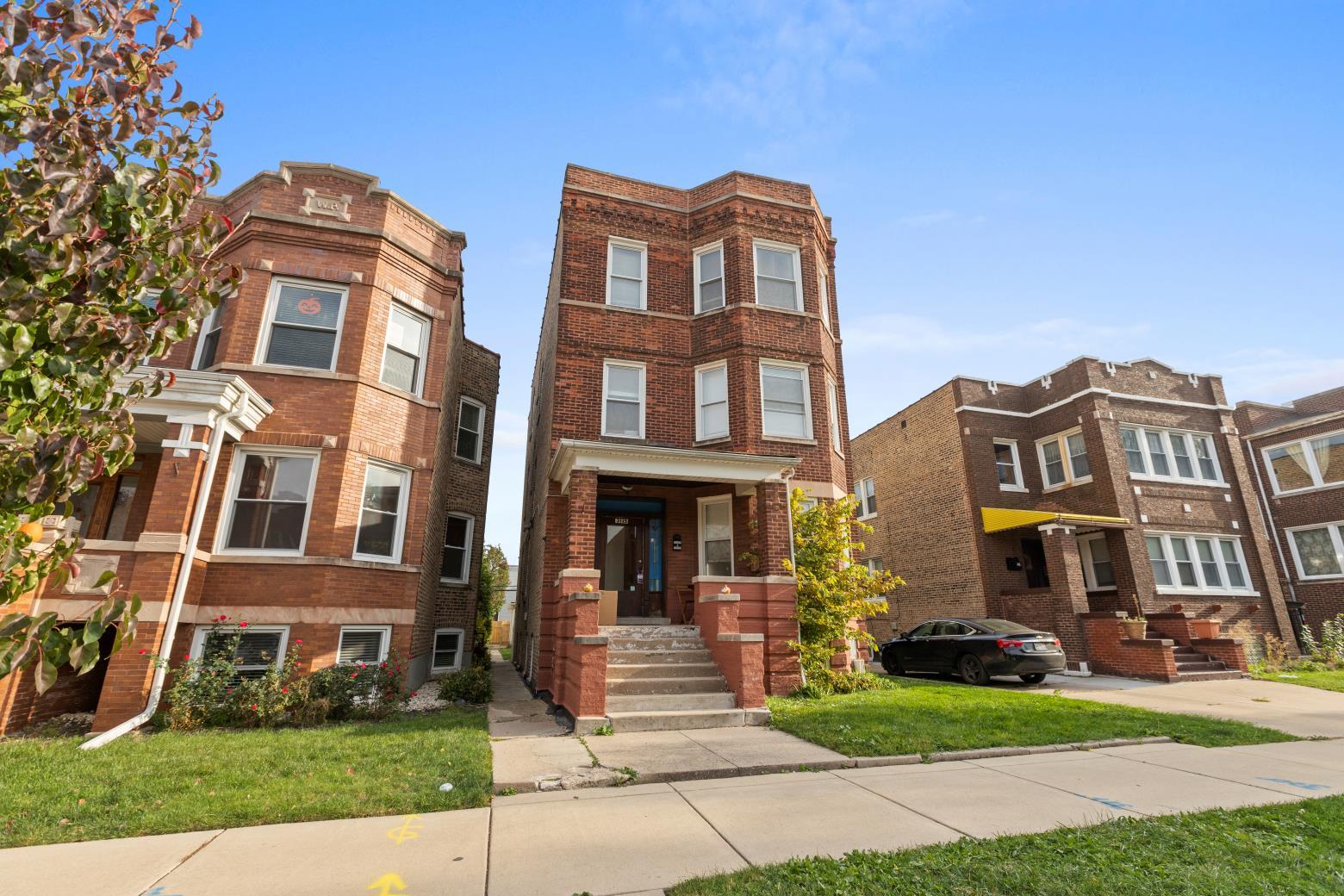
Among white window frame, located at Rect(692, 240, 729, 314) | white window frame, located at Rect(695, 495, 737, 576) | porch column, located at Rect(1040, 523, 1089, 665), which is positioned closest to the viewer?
white window frame, located at Rect(695, 495, 737, 576)

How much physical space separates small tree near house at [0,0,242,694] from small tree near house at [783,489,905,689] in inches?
401

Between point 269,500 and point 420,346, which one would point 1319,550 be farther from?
point 269,500

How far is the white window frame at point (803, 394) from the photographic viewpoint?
14.1 metres

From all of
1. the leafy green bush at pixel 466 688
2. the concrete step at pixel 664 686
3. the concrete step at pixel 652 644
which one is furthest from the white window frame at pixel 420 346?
the concrete step at pixel 664 686

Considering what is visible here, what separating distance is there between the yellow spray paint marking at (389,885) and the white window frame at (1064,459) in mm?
21641

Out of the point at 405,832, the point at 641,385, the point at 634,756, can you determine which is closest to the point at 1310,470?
the point at 641,385

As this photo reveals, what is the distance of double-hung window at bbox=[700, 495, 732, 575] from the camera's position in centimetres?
1333

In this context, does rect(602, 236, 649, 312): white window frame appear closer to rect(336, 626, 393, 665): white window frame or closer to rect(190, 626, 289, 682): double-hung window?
rect(336, 626, 393, 665): white window frame

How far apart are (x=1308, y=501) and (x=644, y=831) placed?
2685cm

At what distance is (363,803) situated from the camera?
207 inches

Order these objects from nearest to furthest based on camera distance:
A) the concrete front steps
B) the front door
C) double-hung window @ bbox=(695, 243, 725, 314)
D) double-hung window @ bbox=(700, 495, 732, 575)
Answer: the concrete front steps
double-hung window @ bbox=(700, 495, 732, 575)
the front door
double-hung window @ bbox=(695, 243, 725, 314)

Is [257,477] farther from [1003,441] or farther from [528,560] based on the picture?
[1003,441]

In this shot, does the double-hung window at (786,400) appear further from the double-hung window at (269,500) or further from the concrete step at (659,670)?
the double-hung window at (269,500)

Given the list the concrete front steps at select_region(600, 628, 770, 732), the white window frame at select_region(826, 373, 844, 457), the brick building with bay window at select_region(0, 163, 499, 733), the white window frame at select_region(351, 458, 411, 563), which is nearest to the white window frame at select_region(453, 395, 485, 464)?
the brick building with bay window at select_region(0, 163, 499, 733)
